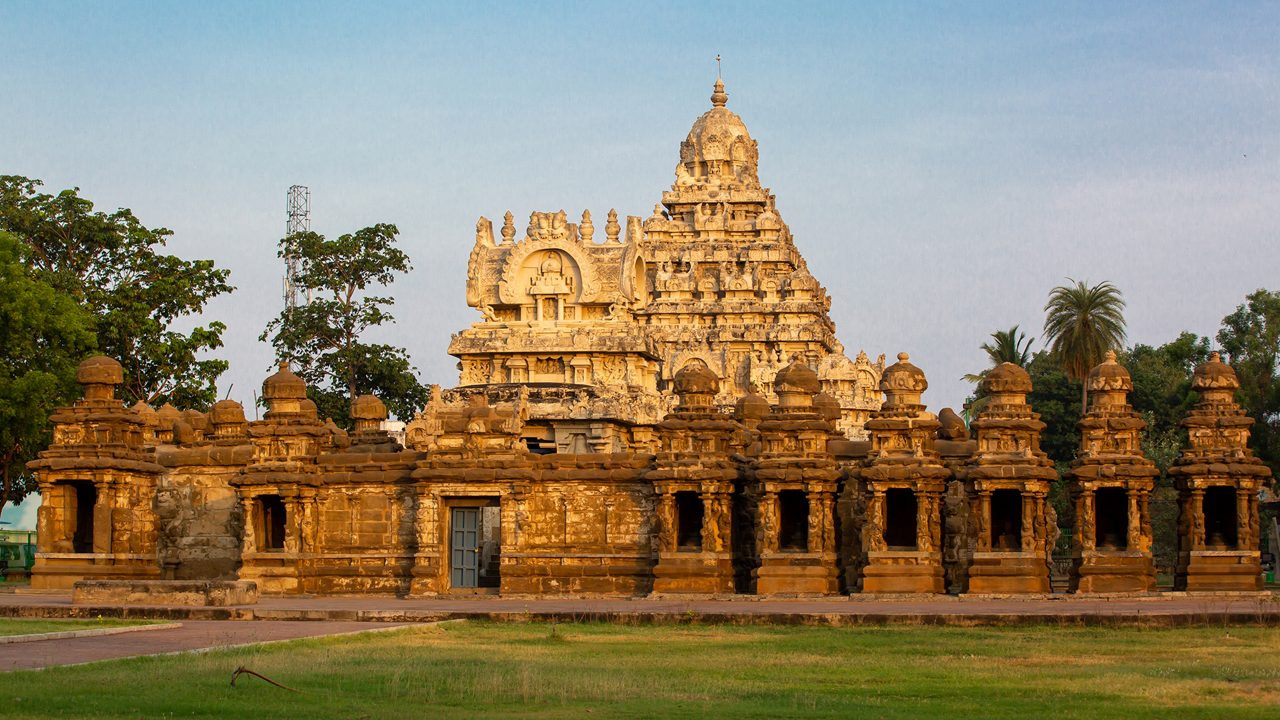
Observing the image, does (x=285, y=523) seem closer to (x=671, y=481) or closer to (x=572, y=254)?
(x=671, y=481)

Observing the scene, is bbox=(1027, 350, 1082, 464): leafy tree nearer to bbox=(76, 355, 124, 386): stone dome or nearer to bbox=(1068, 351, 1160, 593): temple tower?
bbox=(1068, 351, 1160, 593): temple tower

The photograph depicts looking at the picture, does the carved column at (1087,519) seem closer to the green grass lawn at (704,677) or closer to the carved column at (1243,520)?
the carved column at (1243,520)

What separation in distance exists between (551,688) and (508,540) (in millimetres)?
17972

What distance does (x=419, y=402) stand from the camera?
74.1 m

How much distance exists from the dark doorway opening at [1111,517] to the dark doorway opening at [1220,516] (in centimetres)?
166

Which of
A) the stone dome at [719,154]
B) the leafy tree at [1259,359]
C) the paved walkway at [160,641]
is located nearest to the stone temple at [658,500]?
the paved walkway at [160,641]

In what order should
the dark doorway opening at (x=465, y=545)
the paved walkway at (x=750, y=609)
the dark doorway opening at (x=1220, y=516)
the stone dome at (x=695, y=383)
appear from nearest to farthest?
the paved walkway at (x=750, y=609), the dark doorway opening at (x=1220, y=516), the stone dome at (x=695, y=383), the dark doorway opening at (x=465, y=545)

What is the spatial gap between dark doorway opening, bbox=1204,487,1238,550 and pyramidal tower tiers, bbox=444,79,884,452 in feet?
60.2

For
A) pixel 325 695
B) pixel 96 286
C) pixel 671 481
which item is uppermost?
pixel 96 286

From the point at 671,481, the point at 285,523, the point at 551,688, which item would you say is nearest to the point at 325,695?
the point at 551,688

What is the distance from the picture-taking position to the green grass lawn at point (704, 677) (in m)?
20.3

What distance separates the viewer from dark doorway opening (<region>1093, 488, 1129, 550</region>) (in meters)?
39.6

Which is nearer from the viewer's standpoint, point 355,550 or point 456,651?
point 456,651

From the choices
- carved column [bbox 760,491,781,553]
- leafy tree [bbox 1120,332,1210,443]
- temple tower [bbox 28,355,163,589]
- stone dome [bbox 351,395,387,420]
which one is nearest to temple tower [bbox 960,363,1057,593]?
carved column [bbox 760,491,781,553]
